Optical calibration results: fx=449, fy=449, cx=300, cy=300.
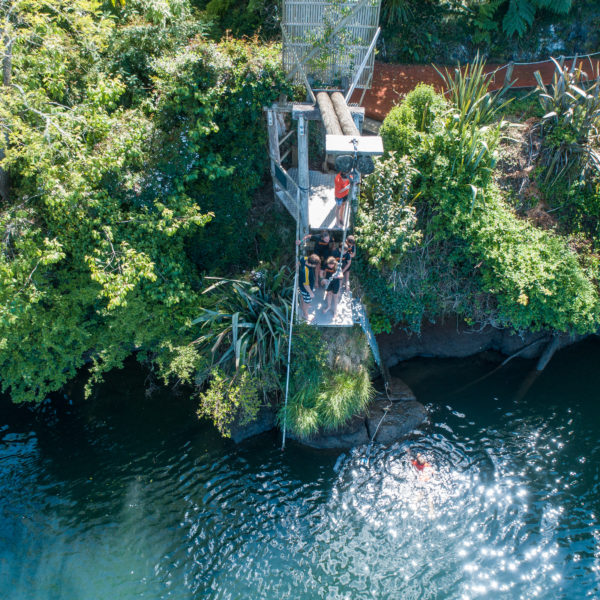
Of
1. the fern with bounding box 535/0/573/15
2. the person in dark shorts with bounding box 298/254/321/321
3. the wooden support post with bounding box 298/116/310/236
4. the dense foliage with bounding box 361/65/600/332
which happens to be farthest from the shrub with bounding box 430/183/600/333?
the fern with bounding box 535/0/573/15

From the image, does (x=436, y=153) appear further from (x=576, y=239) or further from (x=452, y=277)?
(x=576, y=239)

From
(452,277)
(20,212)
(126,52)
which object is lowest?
(452,277)

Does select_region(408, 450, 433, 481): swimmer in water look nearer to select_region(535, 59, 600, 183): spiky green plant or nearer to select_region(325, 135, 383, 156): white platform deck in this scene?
select_region(325, 135, 383, 156): white platform deck

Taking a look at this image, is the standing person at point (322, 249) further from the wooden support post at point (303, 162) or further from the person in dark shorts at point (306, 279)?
the wooden support post at point (303, 162)

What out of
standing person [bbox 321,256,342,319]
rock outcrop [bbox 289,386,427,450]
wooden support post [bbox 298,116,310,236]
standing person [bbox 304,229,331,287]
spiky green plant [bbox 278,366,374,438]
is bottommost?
rock outcrop [bbox 289,386,427,450]

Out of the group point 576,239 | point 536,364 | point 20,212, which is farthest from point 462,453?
point 20,212

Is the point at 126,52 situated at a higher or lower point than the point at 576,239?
higher

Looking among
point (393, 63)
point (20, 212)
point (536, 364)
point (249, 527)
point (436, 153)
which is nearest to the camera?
point (20, 212)

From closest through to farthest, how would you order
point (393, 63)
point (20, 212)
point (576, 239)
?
point (20, 212)
point (576, 239)
point (393, 63)
